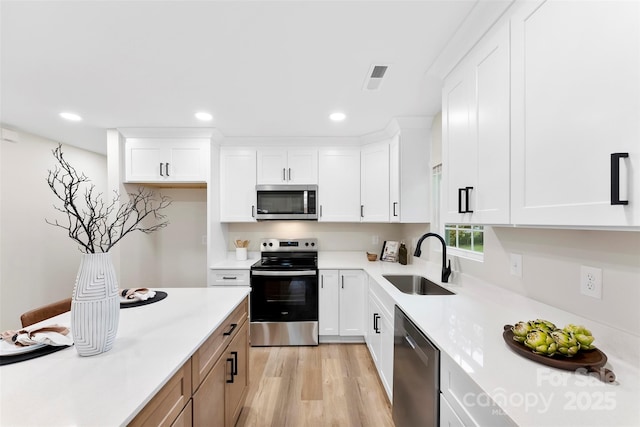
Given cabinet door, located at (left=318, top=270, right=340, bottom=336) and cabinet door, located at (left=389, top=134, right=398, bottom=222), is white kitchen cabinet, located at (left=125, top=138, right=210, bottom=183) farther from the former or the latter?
cabinet door, located at (left=389, top=134, right=398, bottom=222)

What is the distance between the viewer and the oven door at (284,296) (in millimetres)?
2891

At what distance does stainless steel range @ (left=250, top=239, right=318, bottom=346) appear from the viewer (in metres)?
2.89

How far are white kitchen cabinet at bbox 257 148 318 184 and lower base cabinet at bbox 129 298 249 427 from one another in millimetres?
1658

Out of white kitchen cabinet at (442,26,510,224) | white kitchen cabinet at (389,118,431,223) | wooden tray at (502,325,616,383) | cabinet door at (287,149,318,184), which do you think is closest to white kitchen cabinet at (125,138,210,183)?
cabinet door at (287,149,318,184)

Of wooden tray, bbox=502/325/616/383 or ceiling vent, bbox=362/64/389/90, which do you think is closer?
wooden tray, bbox=502/325/616/383

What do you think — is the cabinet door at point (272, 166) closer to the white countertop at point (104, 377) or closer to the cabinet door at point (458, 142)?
the cabinet door at point (458, 142)

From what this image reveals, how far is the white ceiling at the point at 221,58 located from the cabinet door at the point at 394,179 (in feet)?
1.22

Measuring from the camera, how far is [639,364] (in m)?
0.90

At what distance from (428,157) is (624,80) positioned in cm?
212

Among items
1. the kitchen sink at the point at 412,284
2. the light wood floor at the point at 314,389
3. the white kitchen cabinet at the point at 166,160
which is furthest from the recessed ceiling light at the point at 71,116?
the kitchen sink at the point at 412,284

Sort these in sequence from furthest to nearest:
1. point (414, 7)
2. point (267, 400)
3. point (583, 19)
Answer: point (267, 400) < point (414, 7) < point (583, 19)

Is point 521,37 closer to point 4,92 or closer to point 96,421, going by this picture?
point 96,421

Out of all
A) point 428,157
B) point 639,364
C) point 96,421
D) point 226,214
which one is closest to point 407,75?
point 428,157

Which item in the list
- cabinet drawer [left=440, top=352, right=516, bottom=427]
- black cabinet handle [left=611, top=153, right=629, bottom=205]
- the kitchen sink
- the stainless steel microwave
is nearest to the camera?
black cabinet handle [left=611, top=153, right=629, bottom=205]
